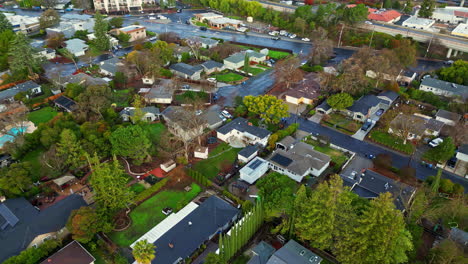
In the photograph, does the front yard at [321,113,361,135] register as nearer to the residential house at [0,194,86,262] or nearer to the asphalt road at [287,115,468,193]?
the asphalt road at [287,115,468,193]

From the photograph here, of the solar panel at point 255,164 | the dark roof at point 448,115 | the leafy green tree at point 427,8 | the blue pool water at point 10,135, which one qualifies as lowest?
the solar panel at point 255,164

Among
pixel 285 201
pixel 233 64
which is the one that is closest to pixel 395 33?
pixel 233 64

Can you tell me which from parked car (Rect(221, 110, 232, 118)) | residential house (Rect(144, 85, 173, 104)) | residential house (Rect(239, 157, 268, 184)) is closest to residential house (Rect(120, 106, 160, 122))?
residential house (Rect(144, 85, 173, 104))

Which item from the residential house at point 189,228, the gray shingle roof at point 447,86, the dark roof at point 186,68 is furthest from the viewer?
the dark roof at point 186,68

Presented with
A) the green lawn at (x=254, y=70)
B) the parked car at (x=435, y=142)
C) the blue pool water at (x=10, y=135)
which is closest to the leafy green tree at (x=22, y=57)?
the blue pool water at (x=10, y=135)

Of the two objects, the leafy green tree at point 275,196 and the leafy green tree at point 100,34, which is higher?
the leafy green tree at point 100,34

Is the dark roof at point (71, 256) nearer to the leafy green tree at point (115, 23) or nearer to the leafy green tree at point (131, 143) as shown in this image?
the leafy green tree at point (131, 143)

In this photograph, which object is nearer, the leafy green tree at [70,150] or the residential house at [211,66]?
the leafy green tree at [70,150]

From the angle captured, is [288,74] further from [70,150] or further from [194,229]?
[70,150]
